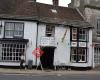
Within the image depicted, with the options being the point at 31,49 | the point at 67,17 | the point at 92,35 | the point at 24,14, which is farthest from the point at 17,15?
the point at 92,35

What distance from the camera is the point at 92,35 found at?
150 ft

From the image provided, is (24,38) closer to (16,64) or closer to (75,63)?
(16,64)

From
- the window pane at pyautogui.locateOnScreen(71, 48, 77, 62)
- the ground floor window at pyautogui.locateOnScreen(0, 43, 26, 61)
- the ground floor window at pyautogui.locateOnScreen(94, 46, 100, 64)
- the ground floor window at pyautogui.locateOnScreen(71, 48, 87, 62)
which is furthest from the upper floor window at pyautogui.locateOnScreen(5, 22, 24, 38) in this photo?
the ground floor window at pyautogui.locateOnScreen(94, 46, 100, 64)

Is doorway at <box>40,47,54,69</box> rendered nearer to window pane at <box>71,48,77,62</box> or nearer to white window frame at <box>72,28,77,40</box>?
window pane at <box>71,48,77,62</box>

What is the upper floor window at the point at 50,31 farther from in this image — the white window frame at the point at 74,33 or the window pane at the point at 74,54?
the window pane at the point at 74,54

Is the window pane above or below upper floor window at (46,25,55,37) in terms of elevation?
below

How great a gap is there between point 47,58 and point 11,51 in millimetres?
4815

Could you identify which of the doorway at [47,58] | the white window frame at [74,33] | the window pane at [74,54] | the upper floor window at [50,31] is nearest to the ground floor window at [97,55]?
the window pane at [74,54]

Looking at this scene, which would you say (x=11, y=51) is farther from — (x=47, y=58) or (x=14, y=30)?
(x=47, y=58)

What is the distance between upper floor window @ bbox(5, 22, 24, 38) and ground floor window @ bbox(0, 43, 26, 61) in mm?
1031

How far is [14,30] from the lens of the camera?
131 feet

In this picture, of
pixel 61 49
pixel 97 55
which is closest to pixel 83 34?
pixel 97 55

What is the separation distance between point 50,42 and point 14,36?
4.20 metres

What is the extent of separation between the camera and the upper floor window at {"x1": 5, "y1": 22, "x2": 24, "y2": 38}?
39.8 meters
